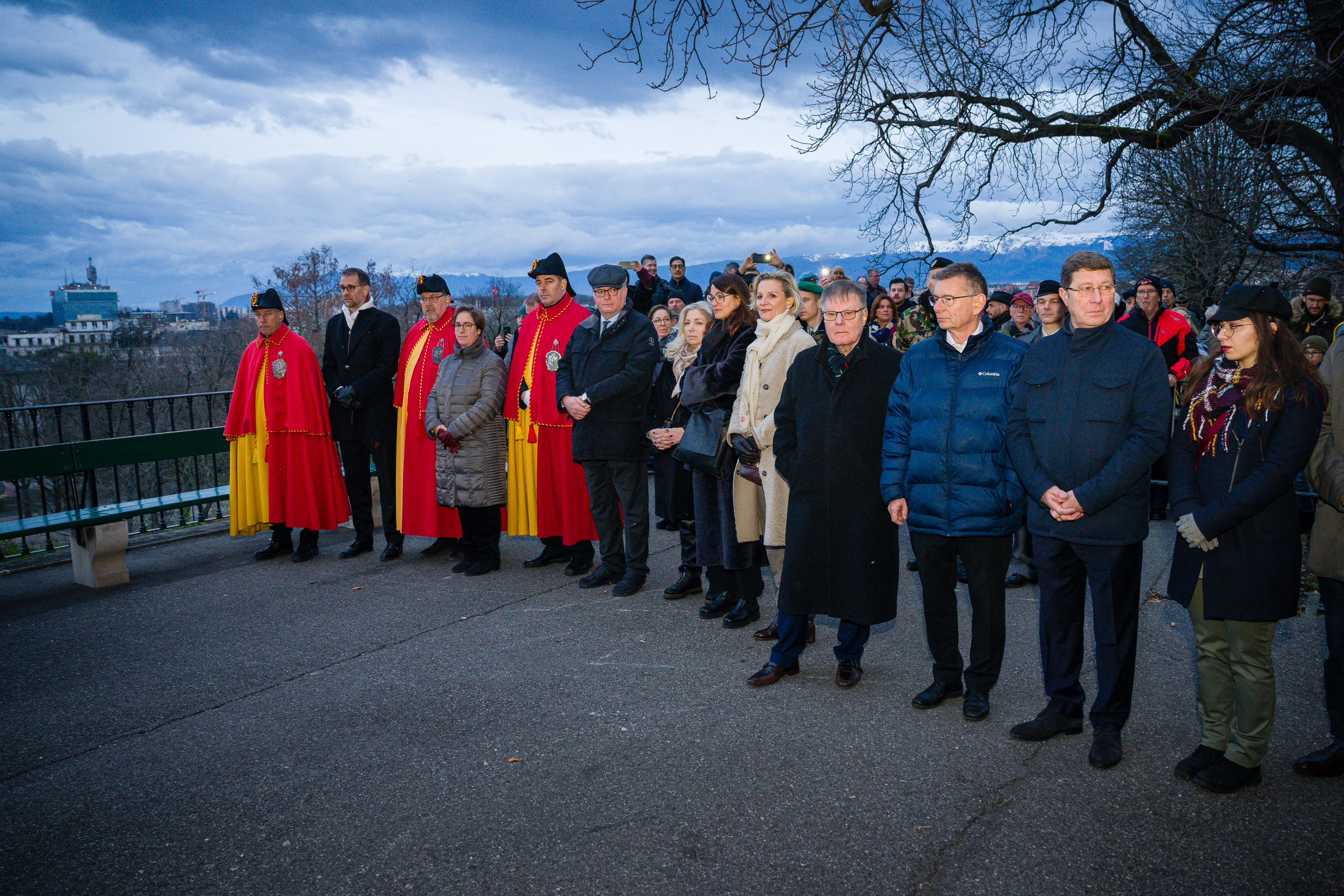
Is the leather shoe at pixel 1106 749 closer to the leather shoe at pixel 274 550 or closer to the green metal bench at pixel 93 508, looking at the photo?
the leather shoe at pixel 274 550

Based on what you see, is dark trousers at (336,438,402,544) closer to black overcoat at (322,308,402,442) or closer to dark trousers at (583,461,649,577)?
black overcoat at (322,308,402,442)

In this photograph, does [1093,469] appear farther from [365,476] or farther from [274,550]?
[274,550]

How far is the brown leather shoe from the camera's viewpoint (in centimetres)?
448

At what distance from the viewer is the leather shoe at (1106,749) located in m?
3.54

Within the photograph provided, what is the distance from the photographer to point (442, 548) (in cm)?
762

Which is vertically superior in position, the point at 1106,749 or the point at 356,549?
the point at 356,549

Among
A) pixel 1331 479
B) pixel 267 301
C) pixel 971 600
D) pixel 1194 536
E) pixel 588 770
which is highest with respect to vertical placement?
pixel 267 301

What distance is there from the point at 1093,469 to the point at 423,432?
527 centimetres

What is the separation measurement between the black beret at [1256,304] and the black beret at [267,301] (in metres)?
6.84

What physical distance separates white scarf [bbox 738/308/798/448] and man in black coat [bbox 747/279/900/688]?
47cm

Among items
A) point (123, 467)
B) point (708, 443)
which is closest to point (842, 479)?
point (708, 443)

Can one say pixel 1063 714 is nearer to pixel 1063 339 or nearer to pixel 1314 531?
pixel 1314 531

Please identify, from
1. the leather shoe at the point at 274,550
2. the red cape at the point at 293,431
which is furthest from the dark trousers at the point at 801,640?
the leather shoe at the point at 274,550

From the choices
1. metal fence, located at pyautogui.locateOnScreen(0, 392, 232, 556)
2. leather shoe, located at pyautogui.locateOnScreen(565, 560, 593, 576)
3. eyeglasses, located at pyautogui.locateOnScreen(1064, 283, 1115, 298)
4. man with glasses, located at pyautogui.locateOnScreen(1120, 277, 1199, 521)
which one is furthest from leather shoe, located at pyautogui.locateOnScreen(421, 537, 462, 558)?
man with glasses, located at pyautogui.locateOnScreen(1120, 277, 1199, 521)
